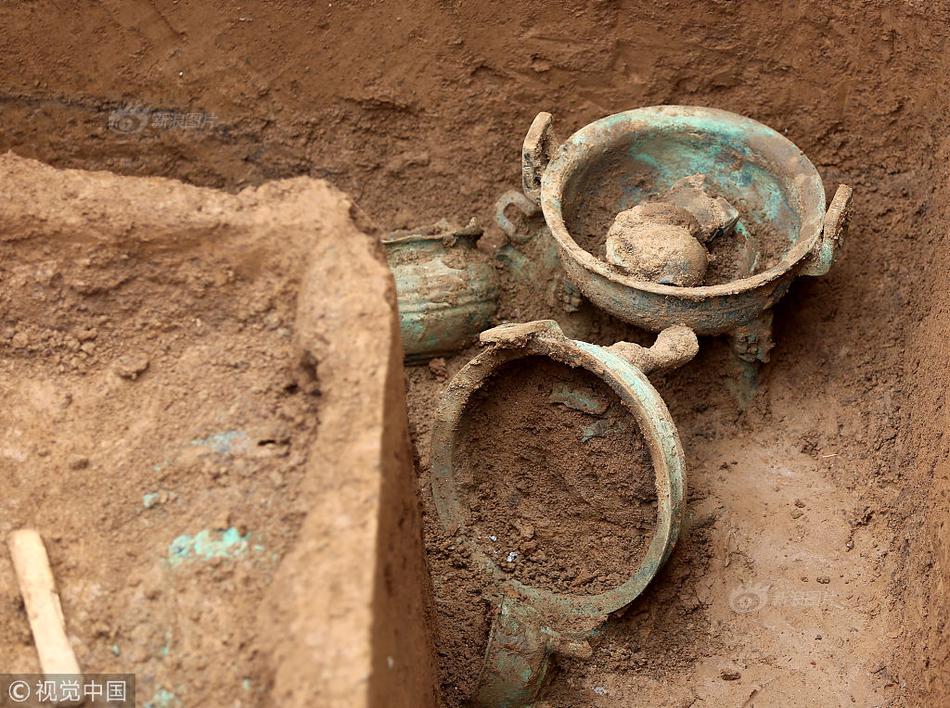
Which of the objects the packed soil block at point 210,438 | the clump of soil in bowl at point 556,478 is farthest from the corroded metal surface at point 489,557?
the packed soil block at point 210,438

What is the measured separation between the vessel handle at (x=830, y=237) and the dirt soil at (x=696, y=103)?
1.00 feet

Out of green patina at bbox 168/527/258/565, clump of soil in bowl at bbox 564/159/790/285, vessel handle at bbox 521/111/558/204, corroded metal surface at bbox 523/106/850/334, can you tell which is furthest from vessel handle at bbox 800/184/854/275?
green patina at bbox 168/527/258/565

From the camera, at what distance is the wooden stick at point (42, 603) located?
5.81 feet

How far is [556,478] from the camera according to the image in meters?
2.94

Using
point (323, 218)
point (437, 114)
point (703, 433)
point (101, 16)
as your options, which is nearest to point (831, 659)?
point (703, 433)

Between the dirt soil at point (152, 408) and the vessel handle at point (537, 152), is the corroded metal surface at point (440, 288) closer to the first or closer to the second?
the vessel handle at point (537, 152)

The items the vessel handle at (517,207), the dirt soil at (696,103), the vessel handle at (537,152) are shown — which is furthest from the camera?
the vessel handle at (517,207)

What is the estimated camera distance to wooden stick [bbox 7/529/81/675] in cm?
177

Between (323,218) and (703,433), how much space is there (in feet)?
5.21

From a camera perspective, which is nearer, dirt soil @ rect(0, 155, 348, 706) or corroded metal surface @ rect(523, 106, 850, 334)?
dirt soil @ rect(0, 155, 348, 706)

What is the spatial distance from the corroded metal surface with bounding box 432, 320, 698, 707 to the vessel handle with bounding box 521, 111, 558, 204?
52 centimetres

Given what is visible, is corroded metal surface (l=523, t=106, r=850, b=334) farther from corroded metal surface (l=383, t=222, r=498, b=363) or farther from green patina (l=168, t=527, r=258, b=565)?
green patina (l=168, t=527, r=258, b=565)

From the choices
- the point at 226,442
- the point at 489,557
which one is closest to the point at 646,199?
the point at 489,557

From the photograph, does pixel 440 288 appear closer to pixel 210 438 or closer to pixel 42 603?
pixel 210 438
